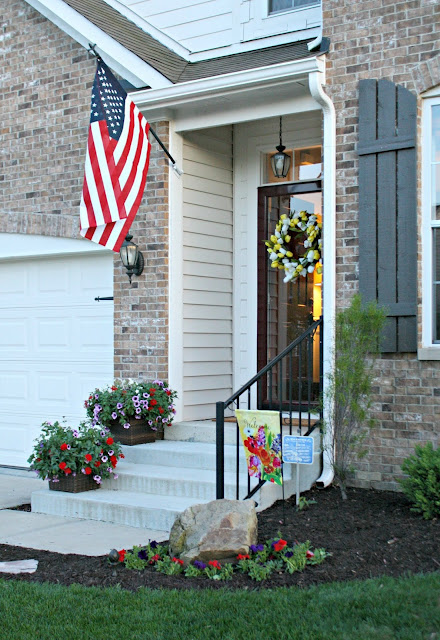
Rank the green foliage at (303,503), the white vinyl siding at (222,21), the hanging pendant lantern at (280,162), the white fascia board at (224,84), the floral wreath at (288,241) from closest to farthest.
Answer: the green foliage at (303,503) < the white fascia board at (224,84) < the floral wreath at (288,241) < the hanging pendant lantern at (280,162) < the white vinyl siding at (222,21)

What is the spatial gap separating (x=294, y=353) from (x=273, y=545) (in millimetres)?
3205

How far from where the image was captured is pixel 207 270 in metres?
7.95

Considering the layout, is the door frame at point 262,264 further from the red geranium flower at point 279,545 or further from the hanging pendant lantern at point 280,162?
the red geranium flower at point 279,545

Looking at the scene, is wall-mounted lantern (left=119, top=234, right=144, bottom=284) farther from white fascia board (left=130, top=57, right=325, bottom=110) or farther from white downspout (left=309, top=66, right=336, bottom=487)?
white downspout (left=309, top=66, right=336, bottom=487)

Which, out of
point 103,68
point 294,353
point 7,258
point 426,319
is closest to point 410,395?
point 426,319

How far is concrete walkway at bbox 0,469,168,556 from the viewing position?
215 inches

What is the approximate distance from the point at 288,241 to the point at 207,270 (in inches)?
33.8

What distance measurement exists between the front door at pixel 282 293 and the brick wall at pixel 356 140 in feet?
3.75

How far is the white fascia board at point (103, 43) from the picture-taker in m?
7.57

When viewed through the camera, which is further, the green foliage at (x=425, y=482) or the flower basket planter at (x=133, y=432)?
the flower basket planter at (x=133, y=432)

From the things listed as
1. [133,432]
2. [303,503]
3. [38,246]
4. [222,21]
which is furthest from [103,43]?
[303,503]

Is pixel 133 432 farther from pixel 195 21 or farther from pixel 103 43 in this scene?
pixel 195 21

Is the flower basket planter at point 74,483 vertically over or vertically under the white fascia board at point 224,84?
under

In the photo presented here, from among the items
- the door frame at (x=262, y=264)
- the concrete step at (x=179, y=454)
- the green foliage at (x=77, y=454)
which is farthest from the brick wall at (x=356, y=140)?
the green foliage at (x=77, y=454)
